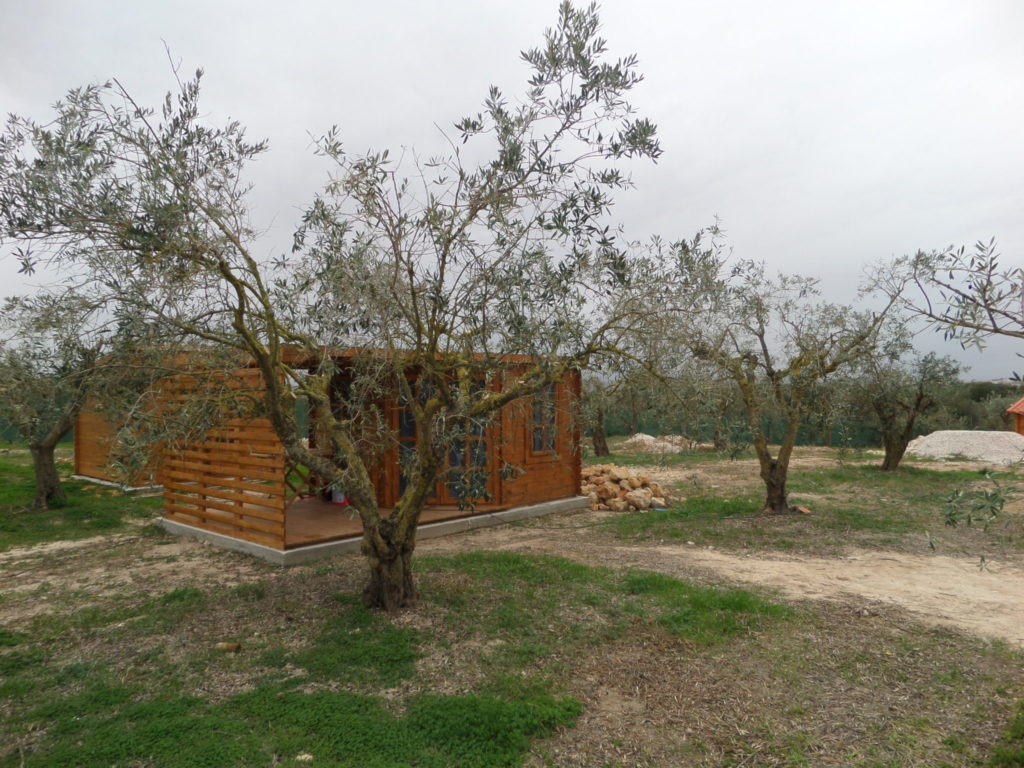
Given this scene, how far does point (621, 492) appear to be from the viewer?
39.2 ft

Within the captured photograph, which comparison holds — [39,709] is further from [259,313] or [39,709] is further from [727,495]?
[727,495]

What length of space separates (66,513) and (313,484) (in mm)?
3919

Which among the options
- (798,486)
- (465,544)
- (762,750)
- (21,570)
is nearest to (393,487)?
(465,544)

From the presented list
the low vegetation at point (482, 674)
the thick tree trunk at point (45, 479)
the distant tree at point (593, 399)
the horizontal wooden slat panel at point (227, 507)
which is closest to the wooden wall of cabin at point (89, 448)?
the thick tree trunk at point (45, 479)

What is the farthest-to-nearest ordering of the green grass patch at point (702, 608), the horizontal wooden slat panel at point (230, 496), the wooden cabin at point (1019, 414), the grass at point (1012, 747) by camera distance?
the wooden cabin at point (1019, 414), the horizontal wooden slat panel at point (230, 496), the green grass patch at point (702, 608), the grass at point (1012, 747)

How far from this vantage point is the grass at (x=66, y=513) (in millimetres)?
9023

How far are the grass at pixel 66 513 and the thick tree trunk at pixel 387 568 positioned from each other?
19.3 feet

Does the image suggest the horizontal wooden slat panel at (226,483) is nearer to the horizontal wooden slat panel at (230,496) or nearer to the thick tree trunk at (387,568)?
the horizontal wooden slat panel at (230,496)

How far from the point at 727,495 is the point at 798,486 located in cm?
201

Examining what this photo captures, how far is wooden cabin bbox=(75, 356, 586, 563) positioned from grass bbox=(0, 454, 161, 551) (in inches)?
47.0

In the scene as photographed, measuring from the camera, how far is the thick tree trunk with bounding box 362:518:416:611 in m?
5.27

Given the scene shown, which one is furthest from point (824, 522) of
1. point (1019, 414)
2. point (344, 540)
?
point (1019, 414)

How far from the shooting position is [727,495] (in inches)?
502

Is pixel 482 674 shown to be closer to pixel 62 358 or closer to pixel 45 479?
pixel 62 358
